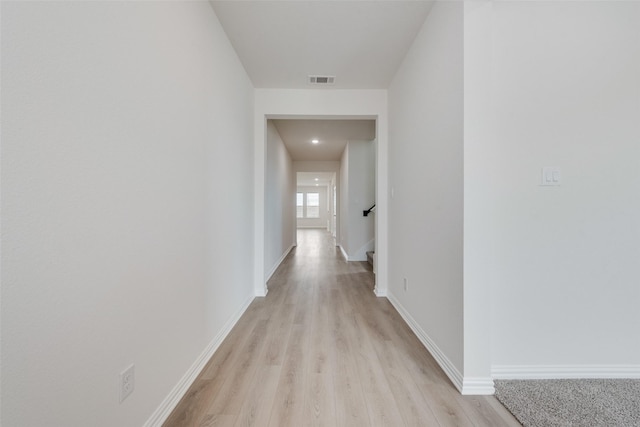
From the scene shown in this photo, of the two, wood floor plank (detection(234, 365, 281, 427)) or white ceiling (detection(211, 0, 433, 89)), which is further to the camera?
white ceiling (detection(211, 0, 433, 89))

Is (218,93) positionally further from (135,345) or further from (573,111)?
(573,111)

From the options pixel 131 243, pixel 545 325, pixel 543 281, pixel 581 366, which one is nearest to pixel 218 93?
pixel 131 243

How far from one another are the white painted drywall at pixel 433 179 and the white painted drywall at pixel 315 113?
420mm

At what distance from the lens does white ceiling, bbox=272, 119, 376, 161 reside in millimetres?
4461

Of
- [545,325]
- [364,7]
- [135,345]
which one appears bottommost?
[545,325]

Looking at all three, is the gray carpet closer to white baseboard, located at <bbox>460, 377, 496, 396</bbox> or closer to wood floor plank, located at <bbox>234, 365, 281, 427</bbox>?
white baseboard, located at <bbox>460, 377, 496, 396</bbox>

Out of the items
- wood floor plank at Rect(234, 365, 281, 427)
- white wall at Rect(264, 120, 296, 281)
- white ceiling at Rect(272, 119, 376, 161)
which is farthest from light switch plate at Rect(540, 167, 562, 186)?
white ceiling at Rect(272, 119, 376, 161)

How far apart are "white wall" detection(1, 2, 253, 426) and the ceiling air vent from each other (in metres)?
1.39

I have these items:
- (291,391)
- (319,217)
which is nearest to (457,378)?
(291,391)

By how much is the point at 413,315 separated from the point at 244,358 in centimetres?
142

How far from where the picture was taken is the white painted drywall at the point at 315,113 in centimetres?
312

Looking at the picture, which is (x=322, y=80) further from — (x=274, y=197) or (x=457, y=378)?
(x=457, y=378)

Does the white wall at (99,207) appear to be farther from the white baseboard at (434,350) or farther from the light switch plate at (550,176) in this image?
the light switch plate at (550,176)

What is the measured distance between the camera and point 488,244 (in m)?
1.49
